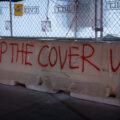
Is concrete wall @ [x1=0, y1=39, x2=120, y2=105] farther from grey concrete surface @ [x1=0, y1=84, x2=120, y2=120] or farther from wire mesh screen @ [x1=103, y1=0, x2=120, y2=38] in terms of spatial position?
wire mesh screen @ [x1=103, y1=0, x2=120, y2=38]

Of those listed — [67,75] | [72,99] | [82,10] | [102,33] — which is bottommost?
[72,99]

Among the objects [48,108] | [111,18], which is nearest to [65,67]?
[48,108]

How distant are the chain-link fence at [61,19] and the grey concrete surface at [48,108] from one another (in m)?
1.50

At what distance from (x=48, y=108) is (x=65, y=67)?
1157 millimetres

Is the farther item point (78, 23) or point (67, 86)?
point (78, 23)

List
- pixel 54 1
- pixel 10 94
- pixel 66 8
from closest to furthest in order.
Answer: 1. pixel 10 94
2. pixel 66 8
3. pixel 54 1

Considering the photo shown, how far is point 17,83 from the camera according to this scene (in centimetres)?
664

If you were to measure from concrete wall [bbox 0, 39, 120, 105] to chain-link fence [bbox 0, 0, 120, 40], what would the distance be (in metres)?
0.53

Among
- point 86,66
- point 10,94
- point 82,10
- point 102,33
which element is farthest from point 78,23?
point 10,94

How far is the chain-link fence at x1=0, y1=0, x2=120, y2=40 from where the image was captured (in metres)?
5.79

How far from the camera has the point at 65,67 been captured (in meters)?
5.75

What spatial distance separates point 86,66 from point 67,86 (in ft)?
2.08

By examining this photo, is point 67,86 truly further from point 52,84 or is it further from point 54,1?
point 54,1

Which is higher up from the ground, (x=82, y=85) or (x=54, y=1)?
(x=54, y=1)
